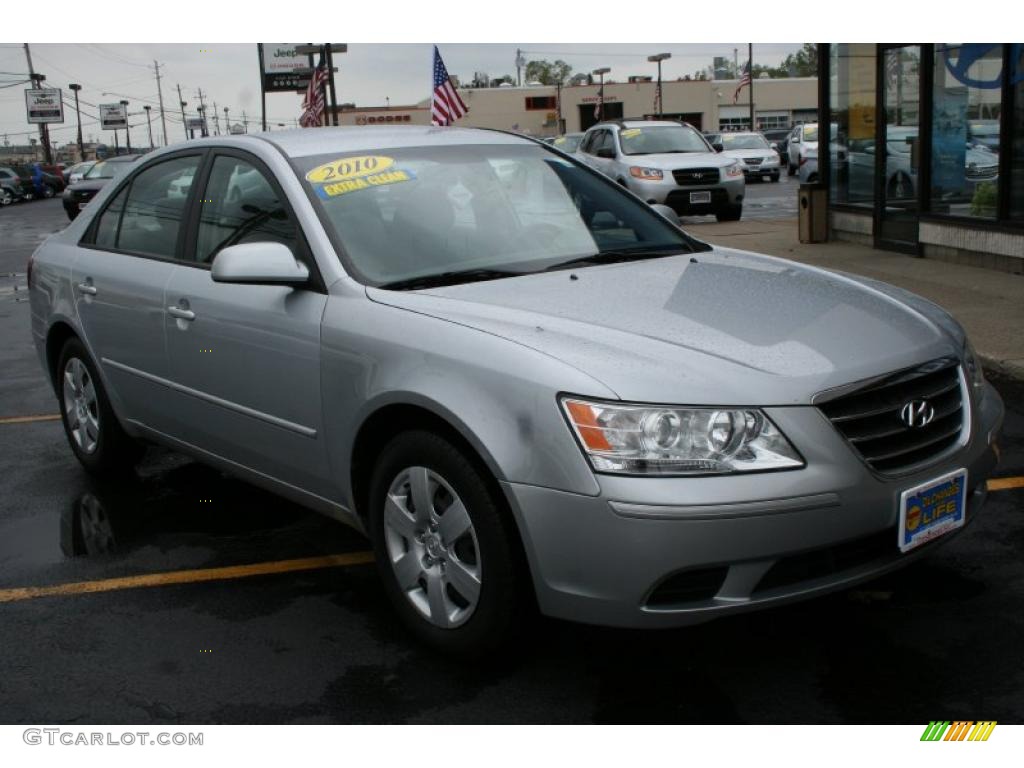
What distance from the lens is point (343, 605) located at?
4133 mm

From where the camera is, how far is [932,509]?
339 cm

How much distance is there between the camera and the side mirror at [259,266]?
3.93 meters

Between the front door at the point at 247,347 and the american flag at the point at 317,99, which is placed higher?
the american flag at the point at 317,99

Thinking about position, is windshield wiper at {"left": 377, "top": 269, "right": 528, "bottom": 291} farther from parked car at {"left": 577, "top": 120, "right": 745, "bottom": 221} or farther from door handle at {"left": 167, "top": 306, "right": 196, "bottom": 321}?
parked car at {"left": 577, "top": 120, "right": 745, "bottom": 221}

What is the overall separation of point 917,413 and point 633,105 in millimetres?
84946

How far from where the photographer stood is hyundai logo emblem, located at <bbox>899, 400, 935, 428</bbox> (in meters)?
3.36

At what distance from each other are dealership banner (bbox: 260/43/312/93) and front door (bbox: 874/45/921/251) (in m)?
45.9

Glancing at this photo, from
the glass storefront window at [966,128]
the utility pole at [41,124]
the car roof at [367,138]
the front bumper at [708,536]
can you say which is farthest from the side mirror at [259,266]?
the utility pole at [41,124]

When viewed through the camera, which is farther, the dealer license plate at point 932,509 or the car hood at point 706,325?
the dealer license plate at point 932,509

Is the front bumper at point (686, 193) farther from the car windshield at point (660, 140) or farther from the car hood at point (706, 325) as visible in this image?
the car hood at point (706, 325)

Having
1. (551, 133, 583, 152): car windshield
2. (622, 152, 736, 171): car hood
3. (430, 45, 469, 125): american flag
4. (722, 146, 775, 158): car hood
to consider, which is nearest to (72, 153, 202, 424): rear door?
(622, 152, 736, 171): car hood

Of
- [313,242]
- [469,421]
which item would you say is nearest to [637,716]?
[469,421]

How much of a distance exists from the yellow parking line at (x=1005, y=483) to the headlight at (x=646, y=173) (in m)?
14.0

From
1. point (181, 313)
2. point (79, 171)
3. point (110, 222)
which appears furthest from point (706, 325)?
point (79, 171)
